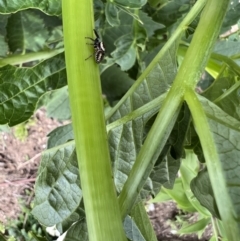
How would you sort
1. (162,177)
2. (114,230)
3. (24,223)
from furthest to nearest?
(24,223), (162,177), (114,230)

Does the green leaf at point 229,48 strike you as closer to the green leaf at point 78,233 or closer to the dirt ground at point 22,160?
the green leaf at point 78,233

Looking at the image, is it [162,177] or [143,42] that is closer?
[162,177]

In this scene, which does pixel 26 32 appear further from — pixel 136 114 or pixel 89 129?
pixel 89 129

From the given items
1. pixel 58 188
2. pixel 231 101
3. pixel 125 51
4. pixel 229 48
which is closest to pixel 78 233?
pixel 58 188

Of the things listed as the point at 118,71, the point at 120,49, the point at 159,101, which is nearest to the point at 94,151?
the point at 159,101

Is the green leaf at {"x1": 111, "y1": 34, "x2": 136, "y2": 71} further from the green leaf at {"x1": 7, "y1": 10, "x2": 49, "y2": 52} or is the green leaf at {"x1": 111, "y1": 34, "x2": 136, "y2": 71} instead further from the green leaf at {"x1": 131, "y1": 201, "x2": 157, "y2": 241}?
the green leaf at {"x1": 131, "y1": 201, "x2": 157, "y2": 241}

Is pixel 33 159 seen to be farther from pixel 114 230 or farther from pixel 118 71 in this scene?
pixel 114 230

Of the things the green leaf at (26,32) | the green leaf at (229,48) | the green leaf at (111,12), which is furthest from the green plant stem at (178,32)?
the green leaf at (229,48)

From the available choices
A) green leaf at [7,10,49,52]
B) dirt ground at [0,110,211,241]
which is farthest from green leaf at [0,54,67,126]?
dirt ground at [0,110,211,241]
